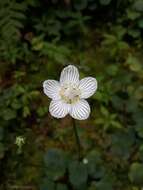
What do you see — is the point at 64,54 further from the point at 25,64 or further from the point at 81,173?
the point at 81,173

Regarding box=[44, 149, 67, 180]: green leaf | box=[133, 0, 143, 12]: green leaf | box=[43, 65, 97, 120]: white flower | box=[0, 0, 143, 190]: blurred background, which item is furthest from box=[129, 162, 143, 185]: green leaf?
box=[133, 0, 143, 12]: green leaf

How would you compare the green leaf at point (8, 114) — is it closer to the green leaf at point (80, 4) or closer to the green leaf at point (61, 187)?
the green leaf at point (61, 187)

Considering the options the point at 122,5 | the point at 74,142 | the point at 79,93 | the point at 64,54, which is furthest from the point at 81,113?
the point at 122,5

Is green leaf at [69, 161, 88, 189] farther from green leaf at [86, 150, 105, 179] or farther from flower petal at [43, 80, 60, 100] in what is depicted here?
flower petal at [43, 80, 60, 100]

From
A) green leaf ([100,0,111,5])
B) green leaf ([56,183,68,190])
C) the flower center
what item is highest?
green leaf ([100,0,111,5])

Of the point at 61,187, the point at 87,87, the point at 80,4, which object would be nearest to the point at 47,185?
the point at 61,187
